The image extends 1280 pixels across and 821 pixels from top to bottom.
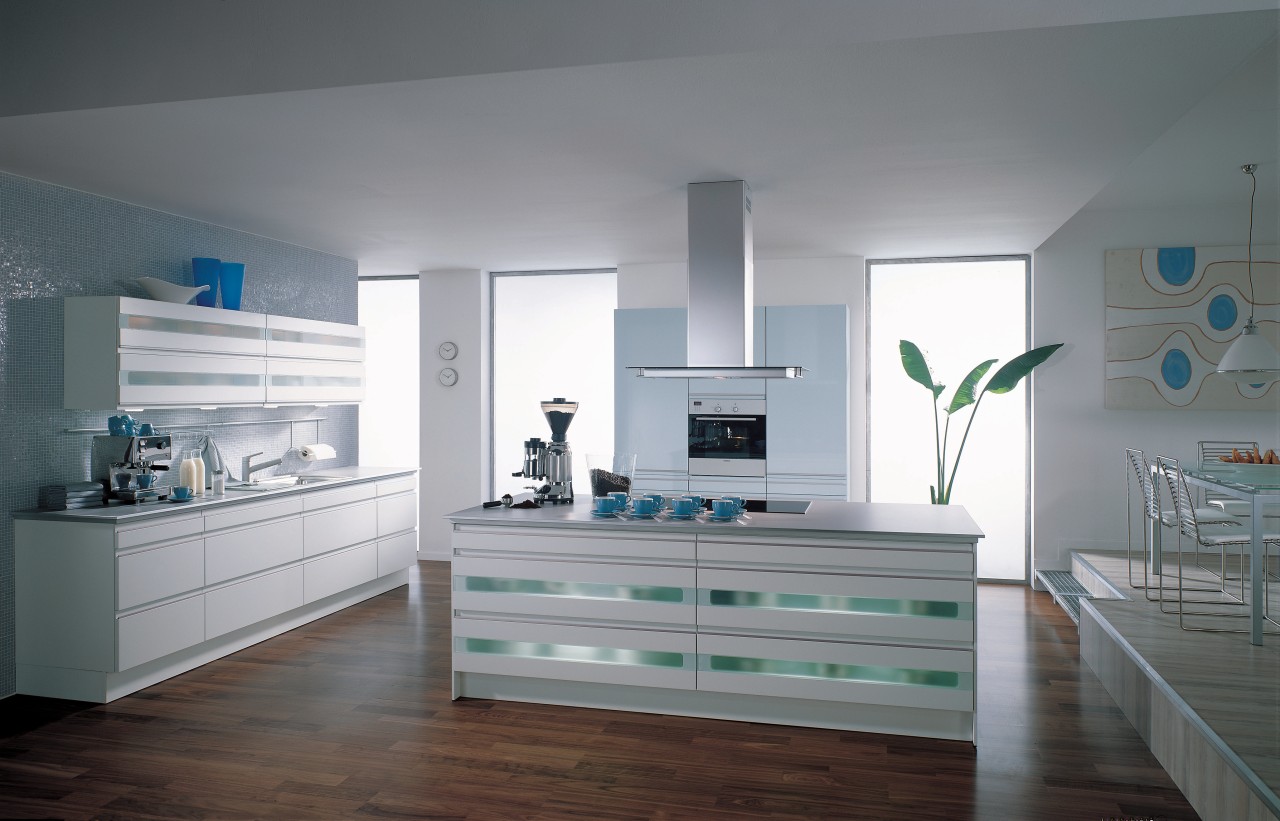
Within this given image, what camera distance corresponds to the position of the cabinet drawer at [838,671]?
358 cm

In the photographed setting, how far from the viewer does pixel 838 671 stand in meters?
3.69

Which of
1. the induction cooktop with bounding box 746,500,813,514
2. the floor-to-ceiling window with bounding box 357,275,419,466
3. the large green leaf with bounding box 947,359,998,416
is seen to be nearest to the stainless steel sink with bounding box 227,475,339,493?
the floor-to-ceiling window with bounding box 357,275,419,466

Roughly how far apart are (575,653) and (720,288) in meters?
1.95

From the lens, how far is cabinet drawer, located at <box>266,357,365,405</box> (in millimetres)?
5465

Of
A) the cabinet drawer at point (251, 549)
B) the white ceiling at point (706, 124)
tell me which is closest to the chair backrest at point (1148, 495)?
the white ceiling at point (706, 124)

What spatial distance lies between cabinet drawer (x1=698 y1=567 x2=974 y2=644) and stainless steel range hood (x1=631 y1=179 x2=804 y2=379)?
1089 millimetres

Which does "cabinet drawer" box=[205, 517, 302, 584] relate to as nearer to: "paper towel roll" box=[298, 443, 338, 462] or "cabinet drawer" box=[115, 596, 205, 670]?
"cabinet drawer" box=[115, 596, 205, 670]

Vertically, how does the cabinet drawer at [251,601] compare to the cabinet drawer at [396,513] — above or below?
below

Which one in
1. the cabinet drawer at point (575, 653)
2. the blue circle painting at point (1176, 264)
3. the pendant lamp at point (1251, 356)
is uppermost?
the blue circle painting at point (1176, 264)

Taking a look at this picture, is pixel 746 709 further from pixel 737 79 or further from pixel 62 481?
pixel 62 481

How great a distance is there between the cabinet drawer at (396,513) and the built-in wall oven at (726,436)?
7.06 ft

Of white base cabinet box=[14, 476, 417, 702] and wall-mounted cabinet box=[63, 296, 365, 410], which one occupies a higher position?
wall-mounted cabinet box=[63, 296, 365, 410]

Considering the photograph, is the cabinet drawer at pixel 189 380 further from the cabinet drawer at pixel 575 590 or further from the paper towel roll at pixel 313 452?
the cabinet drawer at pixel 575 590

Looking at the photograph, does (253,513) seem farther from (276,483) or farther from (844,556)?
(844,556)
